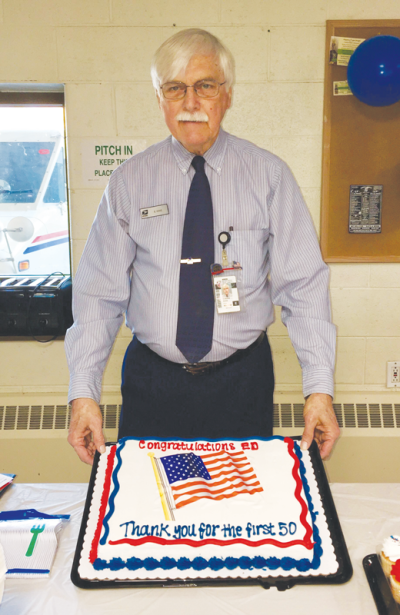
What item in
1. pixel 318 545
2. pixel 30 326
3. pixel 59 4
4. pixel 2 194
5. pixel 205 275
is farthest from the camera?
pixel 2 194

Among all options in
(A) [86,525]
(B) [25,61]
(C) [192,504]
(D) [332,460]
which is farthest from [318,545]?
(B) [25,61]

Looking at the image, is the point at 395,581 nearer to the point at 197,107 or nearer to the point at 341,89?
the point at 197,107

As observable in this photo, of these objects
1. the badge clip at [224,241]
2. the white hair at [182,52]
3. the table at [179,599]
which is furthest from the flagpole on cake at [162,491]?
the white hair at [182,52]

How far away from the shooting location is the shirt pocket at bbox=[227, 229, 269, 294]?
4.65ft

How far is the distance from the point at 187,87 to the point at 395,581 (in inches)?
47.8

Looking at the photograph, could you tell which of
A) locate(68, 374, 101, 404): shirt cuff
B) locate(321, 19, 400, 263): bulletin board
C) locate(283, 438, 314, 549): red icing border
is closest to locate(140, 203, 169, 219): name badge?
locate(68, 374, 101, 404): shirt cuff

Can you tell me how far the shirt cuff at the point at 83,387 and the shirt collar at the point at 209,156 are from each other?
661 mm

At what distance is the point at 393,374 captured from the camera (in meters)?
2.48

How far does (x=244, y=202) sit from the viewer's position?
145 cm

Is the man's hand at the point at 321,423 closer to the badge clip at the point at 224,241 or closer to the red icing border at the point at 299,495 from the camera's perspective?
the red icing border at the point at 299,495

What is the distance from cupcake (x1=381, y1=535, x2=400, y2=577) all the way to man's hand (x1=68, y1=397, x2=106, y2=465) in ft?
2.00

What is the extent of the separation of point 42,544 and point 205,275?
2.56 feet

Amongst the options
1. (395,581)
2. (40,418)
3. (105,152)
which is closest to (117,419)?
(40,418)

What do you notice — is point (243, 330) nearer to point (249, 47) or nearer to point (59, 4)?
point (249, 47)
